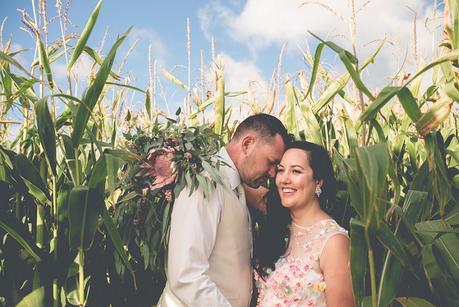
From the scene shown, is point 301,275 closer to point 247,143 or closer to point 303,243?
point 303,243

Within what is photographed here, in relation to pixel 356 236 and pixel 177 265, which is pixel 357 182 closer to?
pixel 356 236

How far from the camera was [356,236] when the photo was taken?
1.22m

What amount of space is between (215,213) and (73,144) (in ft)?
2.10

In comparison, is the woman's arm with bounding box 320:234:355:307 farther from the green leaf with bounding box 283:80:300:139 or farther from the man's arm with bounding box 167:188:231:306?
the green leaf with bounding box 283:80:300:139

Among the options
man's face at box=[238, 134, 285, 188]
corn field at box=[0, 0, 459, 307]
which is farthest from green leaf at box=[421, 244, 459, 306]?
man's face at box=[238, 134, 285, 188]

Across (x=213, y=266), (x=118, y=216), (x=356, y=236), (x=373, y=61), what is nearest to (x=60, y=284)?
(x=118, y=216)

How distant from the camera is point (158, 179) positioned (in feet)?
6.23

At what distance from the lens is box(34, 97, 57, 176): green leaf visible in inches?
52.4

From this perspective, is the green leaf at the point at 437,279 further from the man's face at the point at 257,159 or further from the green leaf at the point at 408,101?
the man's face at the point at 257,159

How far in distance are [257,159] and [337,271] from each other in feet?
1.95

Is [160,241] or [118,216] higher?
[118,216]

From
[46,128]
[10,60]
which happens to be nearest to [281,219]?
[46,128]

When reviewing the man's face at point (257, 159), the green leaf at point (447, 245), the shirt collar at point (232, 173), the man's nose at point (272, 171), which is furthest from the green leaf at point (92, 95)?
the green leaf at point (447, 245)

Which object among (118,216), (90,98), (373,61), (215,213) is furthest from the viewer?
(118,216)
